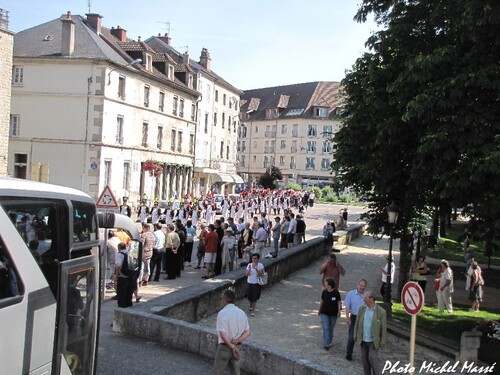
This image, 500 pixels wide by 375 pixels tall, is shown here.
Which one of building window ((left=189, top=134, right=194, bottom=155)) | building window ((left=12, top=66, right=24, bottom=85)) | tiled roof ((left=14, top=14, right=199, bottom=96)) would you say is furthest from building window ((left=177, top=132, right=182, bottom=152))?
building window ((left=12, top=66, right=24, bottom=85))

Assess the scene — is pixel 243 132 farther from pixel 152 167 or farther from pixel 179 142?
pixel 152 167

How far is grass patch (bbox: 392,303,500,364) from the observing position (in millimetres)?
14805

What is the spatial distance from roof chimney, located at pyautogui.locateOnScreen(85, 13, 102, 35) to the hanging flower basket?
1062 cm

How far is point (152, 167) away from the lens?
4662cm

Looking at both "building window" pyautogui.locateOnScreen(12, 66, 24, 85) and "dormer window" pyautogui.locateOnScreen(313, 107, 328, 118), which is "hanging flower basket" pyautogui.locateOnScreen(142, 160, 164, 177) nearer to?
"building window" pyautogui.locateOnScreen(12, 66, 24, 85)

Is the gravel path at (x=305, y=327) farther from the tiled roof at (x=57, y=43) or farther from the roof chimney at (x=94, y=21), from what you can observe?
the roof chimney at (x=94, y=21)

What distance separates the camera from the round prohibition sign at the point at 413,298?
884 cm

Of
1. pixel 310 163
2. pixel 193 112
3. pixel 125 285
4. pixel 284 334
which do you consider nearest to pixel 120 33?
pixel 193 112

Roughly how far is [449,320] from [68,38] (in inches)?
1319

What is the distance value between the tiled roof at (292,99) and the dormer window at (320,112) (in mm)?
536

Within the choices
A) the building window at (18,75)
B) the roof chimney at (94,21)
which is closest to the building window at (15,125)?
the building window at (18,75)

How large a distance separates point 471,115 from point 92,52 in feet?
110

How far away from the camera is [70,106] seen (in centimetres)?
4147

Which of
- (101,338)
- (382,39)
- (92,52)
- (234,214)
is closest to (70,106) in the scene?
(92,52)
